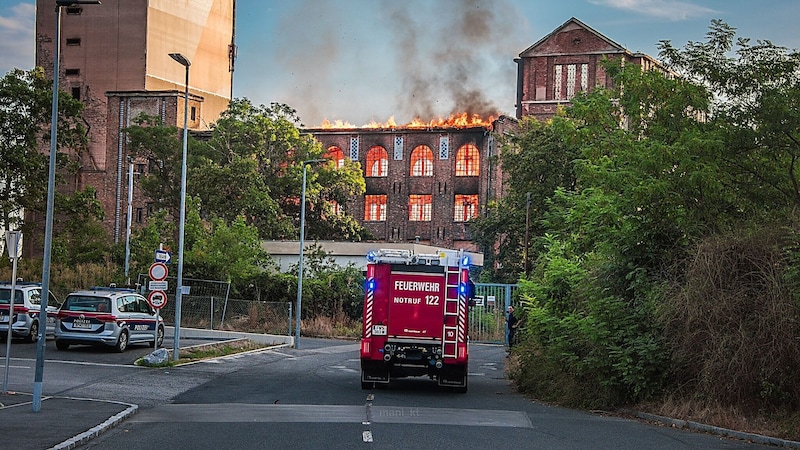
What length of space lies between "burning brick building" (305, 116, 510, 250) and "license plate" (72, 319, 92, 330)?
49408 mm

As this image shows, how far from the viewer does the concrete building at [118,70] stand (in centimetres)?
8069

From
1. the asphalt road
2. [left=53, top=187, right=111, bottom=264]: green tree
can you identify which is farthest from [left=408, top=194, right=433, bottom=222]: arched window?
the asphalt road

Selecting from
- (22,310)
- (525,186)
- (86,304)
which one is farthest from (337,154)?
(86,304)

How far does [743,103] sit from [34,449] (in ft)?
51.9

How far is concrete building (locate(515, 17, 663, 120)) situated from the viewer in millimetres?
75812

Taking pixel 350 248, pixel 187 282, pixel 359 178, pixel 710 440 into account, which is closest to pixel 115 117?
pixel 359 178

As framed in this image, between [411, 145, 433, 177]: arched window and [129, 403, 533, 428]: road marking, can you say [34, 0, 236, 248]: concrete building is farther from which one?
[129, 403, 533, 428]: road marking

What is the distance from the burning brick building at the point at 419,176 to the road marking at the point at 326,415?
59429mm

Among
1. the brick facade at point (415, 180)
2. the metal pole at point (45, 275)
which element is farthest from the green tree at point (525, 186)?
the metal pole at point (45, 275)

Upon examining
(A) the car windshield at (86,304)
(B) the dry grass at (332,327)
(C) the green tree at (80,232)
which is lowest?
(B) the dry grass at (332,327)

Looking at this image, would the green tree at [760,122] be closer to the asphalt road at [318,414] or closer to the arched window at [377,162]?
the asphalt road at [318,414]

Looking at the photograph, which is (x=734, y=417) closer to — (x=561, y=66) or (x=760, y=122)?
(x=760, y=122)

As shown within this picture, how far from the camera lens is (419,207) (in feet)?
273

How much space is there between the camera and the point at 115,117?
267 feet
